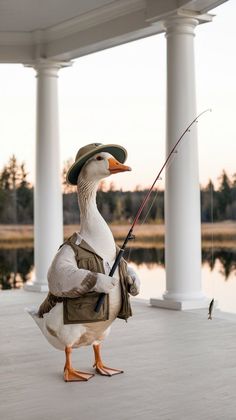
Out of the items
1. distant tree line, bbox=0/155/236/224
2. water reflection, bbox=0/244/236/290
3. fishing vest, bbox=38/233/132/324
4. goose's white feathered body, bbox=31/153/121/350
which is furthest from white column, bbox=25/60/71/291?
fishing vest, bbox=38/233/132/324

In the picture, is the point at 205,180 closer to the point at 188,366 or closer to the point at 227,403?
the point at 188,366

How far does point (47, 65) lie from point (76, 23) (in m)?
0.98

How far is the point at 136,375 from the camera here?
5520 millimetres

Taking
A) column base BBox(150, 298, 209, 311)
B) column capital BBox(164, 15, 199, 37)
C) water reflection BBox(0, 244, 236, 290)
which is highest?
column capital BBox(164, 15, 199, 37)

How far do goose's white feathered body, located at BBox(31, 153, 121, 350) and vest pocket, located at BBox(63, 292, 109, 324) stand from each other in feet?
0.22

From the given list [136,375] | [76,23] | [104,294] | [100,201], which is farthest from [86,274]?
[100,201]

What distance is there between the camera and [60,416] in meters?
4.46

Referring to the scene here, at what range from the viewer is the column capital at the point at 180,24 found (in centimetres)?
874

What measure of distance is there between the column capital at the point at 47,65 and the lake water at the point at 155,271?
291 cm

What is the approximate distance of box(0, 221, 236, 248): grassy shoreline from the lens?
10.6 meters

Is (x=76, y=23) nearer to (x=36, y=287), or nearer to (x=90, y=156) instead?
(x=36, y=287)

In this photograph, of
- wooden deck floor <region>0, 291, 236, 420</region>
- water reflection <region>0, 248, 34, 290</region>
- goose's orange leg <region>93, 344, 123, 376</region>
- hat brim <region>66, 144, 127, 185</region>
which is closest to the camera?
wooden deck floor <region>0, 291, 236, 420</region>

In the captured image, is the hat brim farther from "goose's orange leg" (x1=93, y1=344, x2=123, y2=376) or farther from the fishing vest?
"goose's orange leg" (x1=93, y1=344, x2=123, y2=376)

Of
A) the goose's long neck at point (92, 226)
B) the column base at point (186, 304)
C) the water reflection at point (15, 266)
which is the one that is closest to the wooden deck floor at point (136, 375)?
the column base at point (186, 304)
